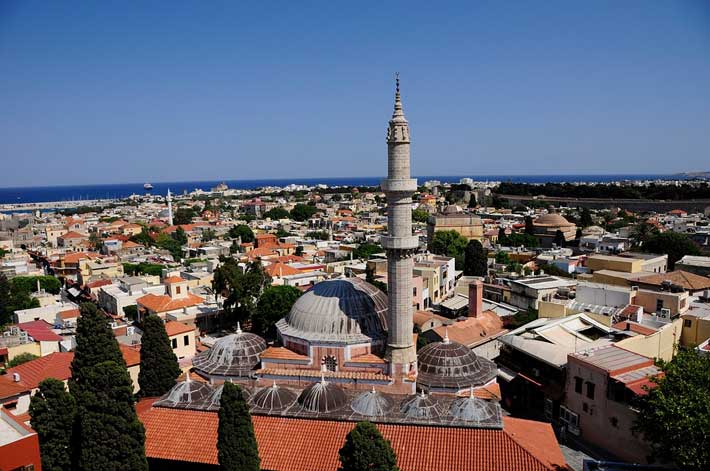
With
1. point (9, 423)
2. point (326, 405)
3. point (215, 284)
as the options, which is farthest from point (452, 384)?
point (215, 284)

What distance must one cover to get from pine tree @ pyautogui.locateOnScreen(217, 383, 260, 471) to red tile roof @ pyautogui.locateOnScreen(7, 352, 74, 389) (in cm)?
1211

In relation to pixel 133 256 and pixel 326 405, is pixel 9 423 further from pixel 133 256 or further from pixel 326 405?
pixel 133 256

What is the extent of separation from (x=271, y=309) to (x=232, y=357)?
372 inches

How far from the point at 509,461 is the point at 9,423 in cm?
1509

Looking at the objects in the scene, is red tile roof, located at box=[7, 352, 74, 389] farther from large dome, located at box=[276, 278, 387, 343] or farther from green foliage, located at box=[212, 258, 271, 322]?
green foliage, located at box=[212, 258, 271, 322]

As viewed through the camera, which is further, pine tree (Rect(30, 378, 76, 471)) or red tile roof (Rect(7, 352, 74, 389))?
red tile roof (Rect(7, 352, 74, 389))

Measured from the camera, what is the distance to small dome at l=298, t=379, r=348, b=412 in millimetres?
17062

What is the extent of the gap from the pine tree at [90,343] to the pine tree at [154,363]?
2.83m

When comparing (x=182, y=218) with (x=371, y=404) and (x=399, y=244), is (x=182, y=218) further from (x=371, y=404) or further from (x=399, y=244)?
(x=371, y=404)

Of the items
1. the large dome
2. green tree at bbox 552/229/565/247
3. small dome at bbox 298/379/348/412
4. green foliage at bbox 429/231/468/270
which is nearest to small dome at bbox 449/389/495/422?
small dome at bbox 298/379/348/412

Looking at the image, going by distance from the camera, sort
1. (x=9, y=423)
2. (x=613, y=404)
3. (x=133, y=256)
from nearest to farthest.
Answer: (x=9, y=423), (x=613, y=404), (x=133, y=256)

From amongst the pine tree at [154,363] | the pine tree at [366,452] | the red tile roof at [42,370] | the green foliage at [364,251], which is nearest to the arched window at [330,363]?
the pine tree at [366,452]

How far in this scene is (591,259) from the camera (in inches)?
1516

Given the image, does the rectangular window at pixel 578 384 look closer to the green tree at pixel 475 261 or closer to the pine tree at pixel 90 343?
the pine tree at pixel 90 343
